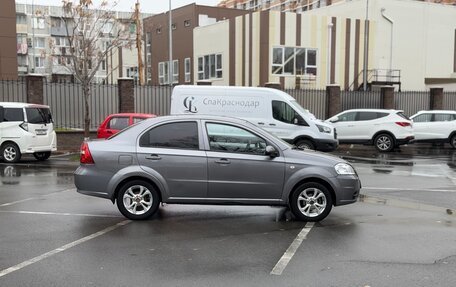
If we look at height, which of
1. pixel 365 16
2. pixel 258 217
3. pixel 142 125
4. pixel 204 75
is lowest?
pixel 258 217

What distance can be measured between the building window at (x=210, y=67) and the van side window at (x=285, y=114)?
64.0ft

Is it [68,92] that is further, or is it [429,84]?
[429,84]

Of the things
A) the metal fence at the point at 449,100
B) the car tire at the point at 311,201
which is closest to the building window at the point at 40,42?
the metal fence at the point at 449,100

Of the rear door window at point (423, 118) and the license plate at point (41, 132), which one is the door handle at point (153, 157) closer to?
the license plate at point (41, 132)

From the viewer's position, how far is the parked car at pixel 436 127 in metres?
20.8

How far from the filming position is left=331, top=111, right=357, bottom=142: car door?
19781 mm

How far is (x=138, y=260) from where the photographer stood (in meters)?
5.50

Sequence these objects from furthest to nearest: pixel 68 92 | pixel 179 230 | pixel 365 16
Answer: pixel 365 16 < pixel 68 92 < pixel 179 230

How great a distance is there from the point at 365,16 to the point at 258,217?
97.4 feet

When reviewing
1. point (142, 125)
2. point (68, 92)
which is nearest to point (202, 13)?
point (68, 92)

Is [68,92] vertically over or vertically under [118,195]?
over

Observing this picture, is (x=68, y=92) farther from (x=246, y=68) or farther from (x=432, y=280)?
(x=432, y=280)

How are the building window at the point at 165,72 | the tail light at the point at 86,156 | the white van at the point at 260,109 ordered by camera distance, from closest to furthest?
the tail light at the point at 86,156 < the white van at the point at 260,109 < the building window at the point at 165,72

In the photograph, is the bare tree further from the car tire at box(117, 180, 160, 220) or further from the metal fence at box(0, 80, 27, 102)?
the car tire at box(117, 180, 160, 220)
